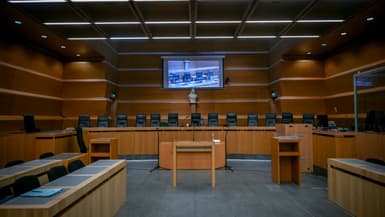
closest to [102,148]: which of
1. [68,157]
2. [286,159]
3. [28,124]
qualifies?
[68,157]

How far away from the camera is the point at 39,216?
1.70 meters

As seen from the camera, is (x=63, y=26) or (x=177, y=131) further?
(x=177, y=131)

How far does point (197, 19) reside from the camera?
5.64 metres

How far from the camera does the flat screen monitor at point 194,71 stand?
10250mm

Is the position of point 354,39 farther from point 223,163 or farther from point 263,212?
point 263,212

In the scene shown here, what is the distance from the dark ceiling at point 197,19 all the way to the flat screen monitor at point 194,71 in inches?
134

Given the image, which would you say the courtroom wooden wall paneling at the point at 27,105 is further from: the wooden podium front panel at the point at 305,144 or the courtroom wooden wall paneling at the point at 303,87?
the courtroom wooden wall paneling at the point at 303,87

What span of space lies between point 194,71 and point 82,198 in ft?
27.7

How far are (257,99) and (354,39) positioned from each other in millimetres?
4306

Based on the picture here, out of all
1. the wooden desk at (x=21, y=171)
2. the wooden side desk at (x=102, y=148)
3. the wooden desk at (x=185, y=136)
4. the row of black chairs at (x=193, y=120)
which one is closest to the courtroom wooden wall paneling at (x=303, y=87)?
the row of black chairs at (x=193, y=120)

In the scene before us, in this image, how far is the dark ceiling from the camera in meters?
4.87

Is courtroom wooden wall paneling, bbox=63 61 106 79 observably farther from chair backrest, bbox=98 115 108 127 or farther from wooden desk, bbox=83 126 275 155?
wooden desk, bbox=83 126 275 155

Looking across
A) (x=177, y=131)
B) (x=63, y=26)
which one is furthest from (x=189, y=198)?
(x=63, y=26)

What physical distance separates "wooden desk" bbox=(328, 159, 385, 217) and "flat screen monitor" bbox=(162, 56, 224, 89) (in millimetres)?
6933
